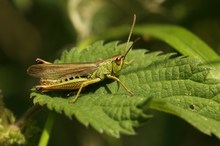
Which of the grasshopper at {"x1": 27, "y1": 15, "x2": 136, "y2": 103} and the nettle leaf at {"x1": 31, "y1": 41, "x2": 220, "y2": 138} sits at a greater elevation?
the grasshopper at {"x1": 27, "y1": 15, "x2": 136, "y2": 103}

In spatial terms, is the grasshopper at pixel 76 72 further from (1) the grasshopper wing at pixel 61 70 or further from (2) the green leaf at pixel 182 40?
(2) the green leaf at pixel 182 40

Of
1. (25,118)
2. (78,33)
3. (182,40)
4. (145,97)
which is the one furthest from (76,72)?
(78,33)

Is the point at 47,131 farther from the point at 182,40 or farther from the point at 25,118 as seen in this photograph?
the point at 182,40

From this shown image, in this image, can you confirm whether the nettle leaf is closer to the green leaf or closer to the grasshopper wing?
the grasshopper wing

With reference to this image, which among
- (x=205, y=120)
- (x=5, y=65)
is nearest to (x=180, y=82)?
(x=205, y=120)

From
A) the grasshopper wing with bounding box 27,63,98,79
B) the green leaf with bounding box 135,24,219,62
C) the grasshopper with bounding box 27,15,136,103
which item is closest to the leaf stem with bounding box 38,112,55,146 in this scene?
the grasshopper with bounding box 27,15,136,103

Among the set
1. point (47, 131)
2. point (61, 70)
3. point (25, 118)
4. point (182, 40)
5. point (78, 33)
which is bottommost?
point (47, 131)

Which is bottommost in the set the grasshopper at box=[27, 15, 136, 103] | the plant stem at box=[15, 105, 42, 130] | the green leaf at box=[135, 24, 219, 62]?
the plant stem at box=[15, 105, 42, 130]
